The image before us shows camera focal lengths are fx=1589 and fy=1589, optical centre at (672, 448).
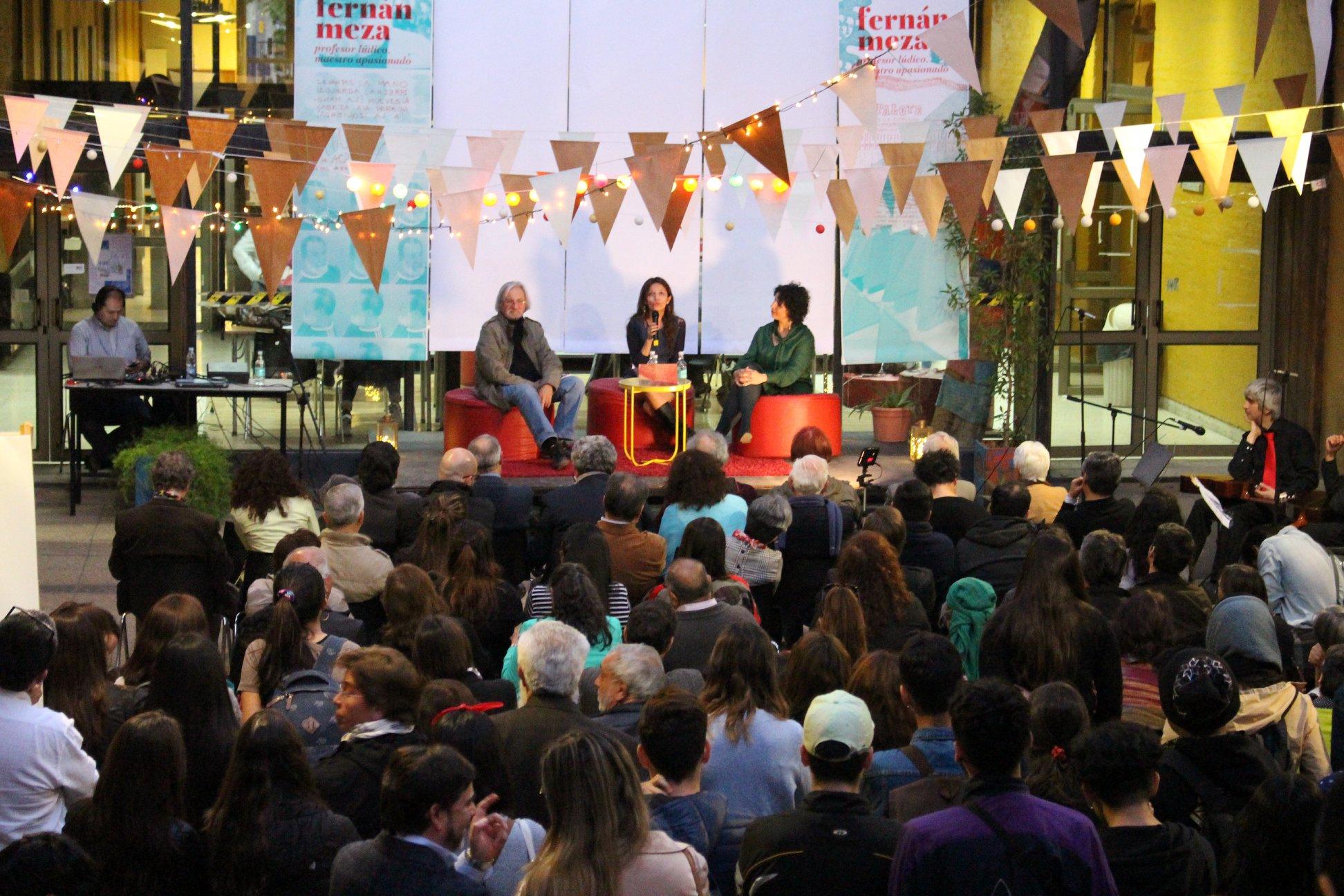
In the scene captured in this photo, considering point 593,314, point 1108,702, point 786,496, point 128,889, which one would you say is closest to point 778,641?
point 786,496

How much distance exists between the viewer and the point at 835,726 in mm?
3361

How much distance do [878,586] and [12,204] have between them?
5.38m

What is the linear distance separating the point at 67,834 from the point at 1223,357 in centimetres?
1026

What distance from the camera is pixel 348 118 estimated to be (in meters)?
10.8

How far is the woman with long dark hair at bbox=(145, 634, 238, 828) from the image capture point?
390 centimetres

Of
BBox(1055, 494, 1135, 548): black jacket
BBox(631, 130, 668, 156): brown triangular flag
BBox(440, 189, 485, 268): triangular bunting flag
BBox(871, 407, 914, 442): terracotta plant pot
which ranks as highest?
BBox(631, 130, 668, 156): brown triangular flag

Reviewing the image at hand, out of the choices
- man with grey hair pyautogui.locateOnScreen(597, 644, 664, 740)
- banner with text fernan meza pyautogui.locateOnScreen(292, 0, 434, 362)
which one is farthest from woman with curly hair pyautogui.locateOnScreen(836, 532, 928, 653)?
banner with text fernan meza pyautogui.locateOnScreen(292, 0, 434, 362)

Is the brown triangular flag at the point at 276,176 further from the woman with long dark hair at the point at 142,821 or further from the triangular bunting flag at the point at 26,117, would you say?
the woman with long dark hair at the point at 142,821

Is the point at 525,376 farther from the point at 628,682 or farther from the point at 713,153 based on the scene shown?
the point at 628,682

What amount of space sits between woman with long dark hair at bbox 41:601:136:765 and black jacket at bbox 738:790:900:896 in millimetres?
1799

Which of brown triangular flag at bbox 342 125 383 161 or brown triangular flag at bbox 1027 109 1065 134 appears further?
brown triangular flag at bbox 342 125 383 161

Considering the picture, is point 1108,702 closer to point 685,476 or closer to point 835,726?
point 835,726

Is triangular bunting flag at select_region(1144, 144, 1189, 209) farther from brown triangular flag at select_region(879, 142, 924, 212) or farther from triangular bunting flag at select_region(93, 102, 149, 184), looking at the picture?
triangular bunting flag at select_region(93, 102, 149, 184)

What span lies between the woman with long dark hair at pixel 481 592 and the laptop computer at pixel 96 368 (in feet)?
17.6
